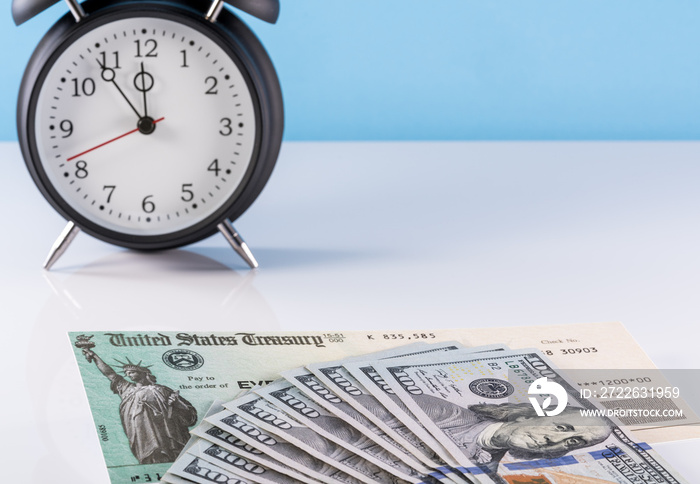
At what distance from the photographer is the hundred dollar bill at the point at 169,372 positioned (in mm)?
884

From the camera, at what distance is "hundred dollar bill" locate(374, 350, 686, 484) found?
33.4 inches

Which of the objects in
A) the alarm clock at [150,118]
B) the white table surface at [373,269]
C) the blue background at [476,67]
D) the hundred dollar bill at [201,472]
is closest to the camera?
the hundred dollar bill at [201,472]

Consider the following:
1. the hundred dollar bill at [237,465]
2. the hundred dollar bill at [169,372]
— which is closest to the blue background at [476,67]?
the hundred dollar bill at [169,372]

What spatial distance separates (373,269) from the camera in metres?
1.40

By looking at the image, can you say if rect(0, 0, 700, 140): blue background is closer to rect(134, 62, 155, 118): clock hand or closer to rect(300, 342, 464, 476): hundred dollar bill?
rect(134, 62, 155, 118): clock hand

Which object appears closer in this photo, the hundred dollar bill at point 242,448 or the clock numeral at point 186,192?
the hundred dollar bill at point 242,448

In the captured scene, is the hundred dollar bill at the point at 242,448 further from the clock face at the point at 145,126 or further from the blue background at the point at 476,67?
the blue background at the point at 476,67

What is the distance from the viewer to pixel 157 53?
1312mm

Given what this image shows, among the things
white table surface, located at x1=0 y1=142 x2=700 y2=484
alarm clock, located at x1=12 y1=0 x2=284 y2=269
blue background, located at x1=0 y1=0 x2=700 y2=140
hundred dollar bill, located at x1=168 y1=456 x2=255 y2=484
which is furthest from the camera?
blue background, located at x1=0 y1=0 x2=700 y2=140

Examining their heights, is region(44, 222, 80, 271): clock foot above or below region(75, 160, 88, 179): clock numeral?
below

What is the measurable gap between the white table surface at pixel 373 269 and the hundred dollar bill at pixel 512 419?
7cm

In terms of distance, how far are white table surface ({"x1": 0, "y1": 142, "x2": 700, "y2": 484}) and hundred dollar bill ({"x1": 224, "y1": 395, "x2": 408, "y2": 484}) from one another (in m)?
0.15

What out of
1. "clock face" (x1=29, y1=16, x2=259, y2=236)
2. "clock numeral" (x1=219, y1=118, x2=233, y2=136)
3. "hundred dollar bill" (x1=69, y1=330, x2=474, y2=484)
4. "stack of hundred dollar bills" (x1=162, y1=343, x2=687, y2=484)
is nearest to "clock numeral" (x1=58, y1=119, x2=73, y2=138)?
"clock face" (x1=29, y1=16, x2=259, y2=236)

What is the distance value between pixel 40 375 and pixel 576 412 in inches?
22.5
